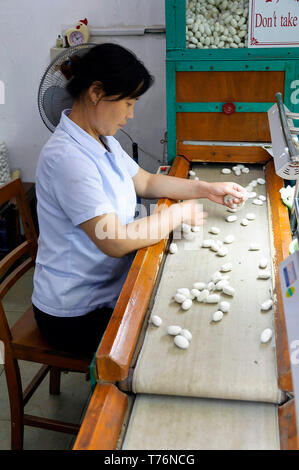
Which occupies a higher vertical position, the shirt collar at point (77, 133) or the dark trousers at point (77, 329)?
the shirt collar at point (77, 133)

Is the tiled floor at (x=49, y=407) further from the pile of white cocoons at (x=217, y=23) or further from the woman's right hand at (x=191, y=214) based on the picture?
the pile of white cocoons at (x=217, y=23)

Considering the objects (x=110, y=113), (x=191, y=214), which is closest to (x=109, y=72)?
(x=110, y=113)

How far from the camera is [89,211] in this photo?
154cm

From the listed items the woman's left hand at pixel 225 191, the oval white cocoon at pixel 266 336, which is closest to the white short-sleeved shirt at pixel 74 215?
the woman's left hand at pixel 225 191

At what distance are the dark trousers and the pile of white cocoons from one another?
4.70 ft

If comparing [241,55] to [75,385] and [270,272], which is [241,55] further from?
[75,385]

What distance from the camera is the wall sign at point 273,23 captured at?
2.24 metres

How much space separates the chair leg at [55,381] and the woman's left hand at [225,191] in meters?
1.17

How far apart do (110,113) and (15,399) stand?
1.20m

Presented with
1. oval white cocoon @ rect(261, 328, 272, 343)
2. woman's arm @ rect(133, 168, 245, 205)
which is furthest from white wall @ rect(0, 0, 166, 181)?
oval white cocoon @ rect(261, 328, 272, 343)

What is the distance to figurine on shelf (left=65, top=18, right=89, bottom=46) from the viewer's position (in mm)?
3178

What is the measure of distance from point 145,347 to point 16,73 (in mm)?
2842
